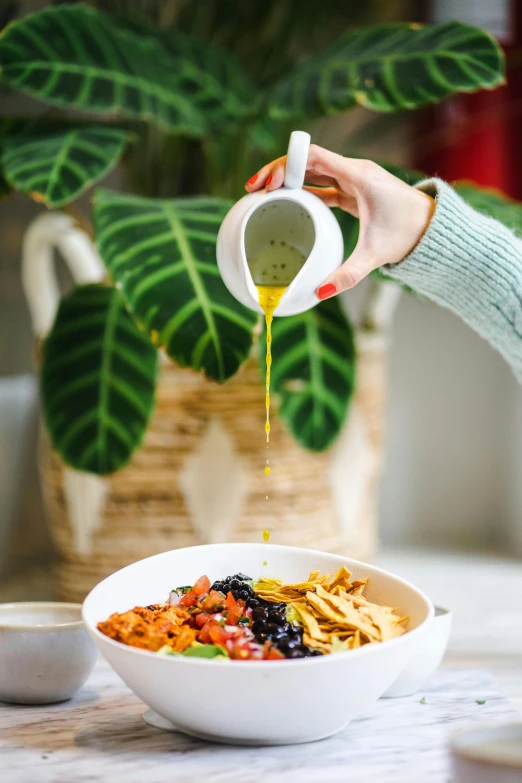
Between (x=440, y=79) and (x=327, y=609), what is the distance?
32.7 inches

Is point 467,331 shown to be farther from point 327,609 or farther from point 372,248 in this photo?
point 327,609

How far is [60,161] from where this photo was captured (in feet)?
4.13

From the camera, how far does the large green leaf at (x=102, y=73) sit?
4.35 feet

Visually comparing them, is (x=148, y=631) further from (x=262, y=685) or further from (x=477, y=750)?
(x=477, y=750)

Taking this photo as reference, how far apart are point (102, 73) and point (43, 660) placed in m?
0.91

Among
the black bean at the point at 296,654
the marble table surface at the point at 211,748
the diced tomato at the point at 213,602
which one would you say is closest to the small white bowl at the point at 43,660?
the marble table surface at the point at 211,748

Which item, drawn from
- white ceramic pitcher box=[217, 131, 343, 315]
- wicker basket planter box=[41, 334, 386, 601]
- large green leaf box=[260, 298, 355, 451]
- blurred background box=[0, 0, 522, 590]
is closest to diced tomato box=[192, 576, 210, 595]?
white ceramic pitcher box=[217, 131, 343, 315]

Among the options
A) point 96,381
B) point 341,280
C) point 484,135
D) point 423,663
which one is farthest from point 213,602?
point 484,135

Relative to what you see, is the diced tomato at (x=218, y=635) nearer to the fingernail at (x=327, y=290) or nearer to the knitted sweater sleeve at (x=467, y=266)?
the fingernail at (x=327, y=290)

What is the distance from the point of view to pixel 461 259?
1.01 metres

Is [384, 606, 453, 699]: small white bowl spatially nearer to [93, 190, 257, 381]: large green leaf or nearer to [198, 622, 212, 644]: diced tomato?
[198, 622, 212, 644]: diced tomato

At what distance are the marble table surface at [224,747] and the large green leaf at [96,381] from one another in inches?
14.5

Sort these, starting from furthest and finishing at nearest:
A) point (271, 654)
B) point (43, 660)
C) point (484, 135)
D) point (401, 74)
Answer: point (484, 135), point (401, 74), point (43, 660), point (271, 654)

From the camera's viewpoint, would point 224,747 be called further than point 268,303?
No
